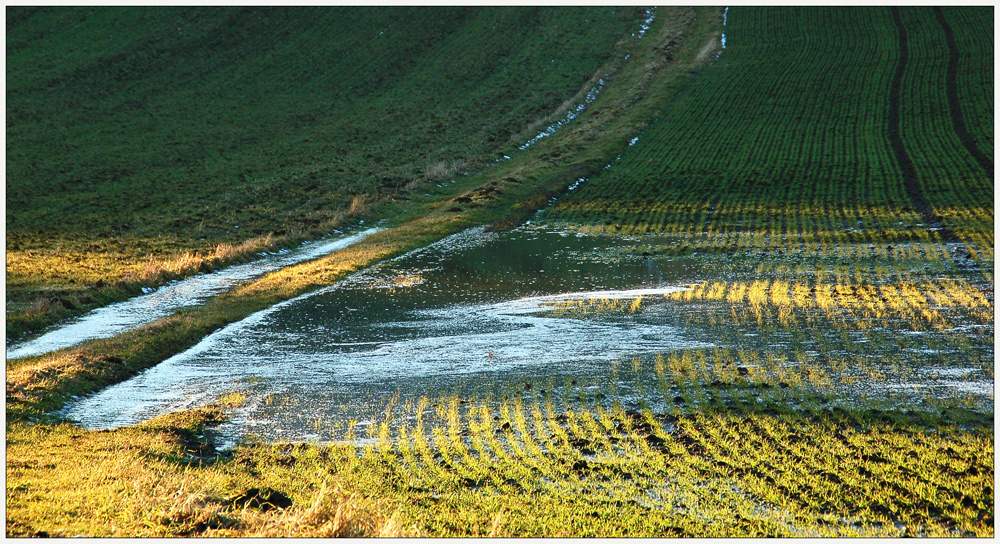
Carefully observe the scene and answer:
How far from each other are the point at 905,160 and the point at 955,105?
37.9ft

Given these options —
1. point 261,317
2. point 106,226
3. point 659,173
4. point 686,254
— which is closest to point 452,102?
point 659,173

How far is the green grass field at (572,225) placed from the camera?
29.7ft

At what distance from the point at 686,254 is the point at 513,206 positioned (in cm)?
1062

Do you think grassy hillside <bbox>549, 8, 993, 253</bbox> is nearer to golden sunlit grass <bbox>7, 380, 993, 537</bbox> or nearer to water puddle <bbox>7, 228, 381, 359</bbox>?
water puddle <bbox>7, 228, 381, 359</bbox>

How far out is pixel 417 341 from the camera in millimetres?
17000

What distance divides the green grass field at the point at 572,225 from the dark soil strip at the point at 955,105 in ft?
0.80

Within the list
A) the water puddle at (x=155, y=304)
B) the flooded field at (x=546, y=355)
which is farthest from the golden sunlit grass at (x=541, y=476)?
the water puddle at (x=155, y=304)

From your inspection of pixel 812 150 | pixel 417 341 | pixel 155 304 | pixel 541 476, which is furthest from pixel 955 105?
pixel 541 476

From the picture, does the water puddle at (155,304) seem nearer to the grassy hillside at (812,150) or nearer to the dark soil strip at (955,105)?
the grassy hillside at (812,150)

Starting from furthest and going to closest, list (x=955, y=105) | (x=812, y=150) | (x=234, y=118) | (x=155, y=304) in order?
(x=234, y=118) → (x=955, y=105) → (x=812, y=150) → (x=155, y=304)

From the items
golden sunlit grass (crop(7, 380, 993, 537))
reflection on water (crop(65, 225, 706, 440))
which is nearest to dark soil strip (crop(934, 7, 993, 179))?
reflection on water (crop(65, 225, 706, 440))

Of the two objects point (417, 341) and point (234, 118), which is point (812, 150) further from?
point (234, 118)

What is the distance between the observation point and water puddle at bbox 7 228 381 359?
17688 millimetres

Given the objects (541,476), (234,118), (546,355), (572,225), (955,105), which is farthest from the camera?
(234,118)
